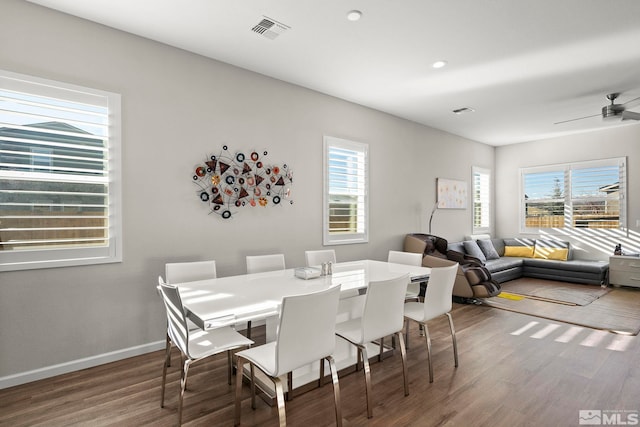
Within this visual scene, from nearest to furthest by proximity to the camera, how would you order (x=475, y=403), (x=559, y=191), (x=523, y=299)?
(x=475, y=403) → (x=523, y=299) → (x=559, y=191)

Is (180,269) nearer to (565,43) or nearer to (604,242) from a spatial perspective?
(565,43)

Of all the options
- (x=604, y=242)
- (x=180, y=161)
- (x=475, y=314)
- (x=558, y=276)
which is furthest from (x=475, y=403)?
(x=604, y=242)

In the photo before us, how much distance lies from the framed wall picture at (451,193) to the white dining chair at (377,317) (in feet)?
14.0

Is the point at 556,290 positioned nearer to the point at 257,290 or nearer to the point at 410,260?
the point at 410,260

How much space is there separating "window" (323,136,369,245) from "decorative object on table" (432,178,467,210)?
6.49 ft

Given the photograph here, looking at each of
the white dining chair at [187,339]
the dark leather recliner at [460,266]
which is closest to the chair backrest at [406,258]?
the dark leather recliner at [460,266]

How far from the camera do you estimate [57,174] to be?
272cm

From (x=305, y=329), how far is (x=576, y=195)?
7.24 metres

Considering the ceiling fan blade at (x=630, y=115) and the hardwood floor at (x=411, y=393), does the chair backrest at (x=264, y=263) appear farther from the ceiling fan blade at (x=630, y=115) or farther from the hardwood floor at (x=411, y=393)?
the ceiling fan blade at (x=630, y=115)

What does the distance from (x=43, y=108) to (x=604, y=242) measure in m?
8.56

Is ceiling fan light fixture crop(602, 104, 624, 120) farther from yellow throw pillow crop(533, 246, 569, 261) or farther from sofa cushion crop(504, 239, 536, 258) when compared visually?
sofa cushion crop(504, 239, 536, 258)

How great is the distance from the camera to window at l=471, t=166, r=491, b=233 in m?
7.27

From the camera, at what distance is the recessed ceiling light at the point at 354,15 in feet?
8.89

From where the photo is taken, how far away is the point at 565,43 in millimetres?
3172
